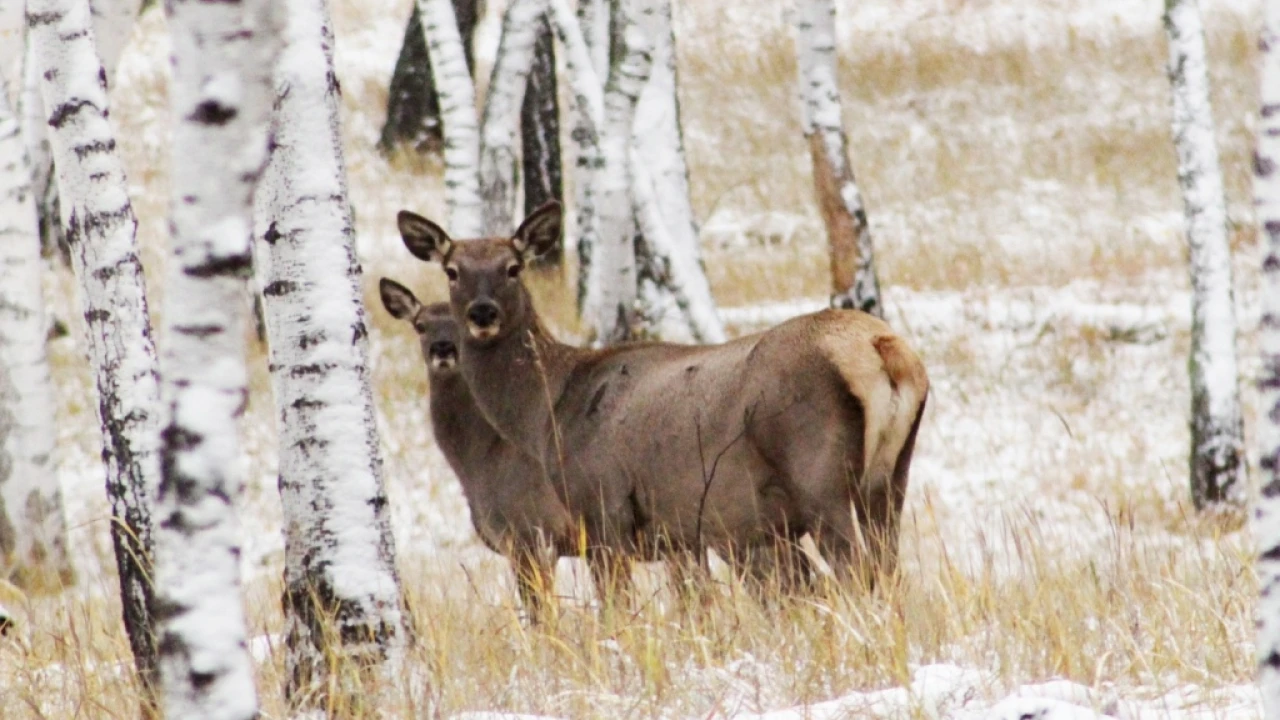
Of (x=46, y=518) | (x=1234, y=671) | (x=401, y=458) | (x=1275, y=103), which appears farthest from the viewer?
(x=401, y=458)

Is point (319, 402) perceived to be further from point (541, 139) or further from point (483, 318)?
point (541, 139)

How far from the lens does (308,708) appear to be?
14.4 ft

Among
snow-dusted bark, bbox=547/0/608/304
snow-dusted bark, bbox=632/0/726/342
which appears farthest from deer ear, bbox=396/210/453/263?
snow-dusted bark, bbox=632/0/726/342

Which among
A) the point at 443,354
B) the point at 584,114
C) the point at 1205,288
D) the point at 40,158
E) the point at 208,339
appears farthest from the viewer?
the point at 40,158

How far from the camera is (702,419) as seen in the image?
6660mm

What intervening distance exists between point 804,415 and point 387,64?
70.1 feet

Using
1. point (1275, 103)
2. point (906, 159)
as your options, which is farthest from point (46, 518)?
point (906, 159)

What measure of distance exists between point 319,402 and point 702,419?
2.52m

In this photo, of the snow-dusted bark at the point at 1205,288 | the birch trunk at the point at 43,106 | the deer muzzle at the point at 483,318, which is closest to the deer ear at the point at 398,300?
the deer muzzle at the point at 483,318

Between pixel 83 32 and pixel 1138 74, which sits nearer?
pixel 83 32

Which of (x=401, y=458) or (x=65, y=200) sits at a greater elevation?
(x=65, y=200)

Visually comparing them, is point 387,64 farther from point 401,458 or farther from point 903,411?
point 903,411

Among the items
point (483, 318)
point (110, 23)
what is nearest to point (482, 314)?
point (483, 318)

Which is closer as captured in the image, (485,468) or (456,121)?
(485,468)
